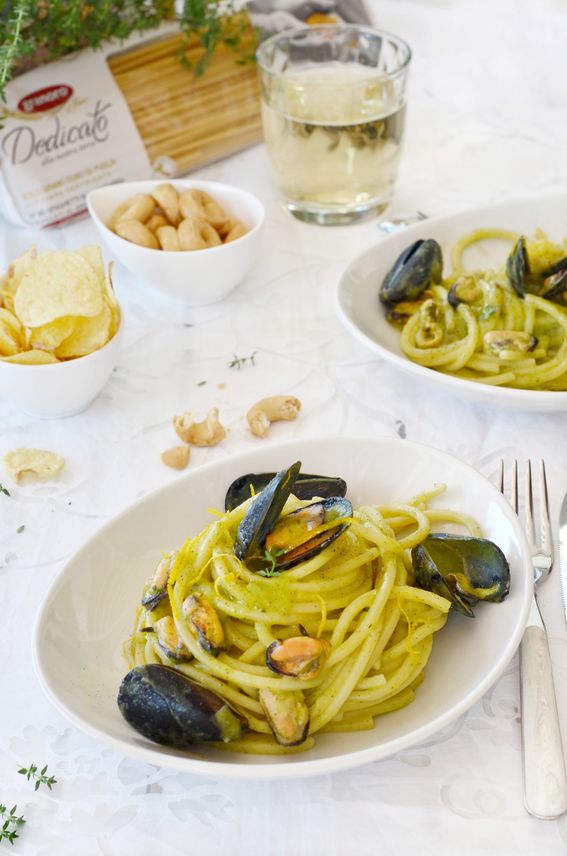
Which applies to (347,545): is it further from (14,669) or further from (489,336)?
(489,336)

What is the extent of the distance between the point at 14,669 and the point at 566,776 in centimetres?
77

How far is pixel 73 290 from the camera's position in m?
1.69

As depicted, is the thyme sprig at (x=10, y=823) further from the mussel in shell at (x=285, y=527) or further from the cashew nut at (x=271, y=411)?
the cashew nut at (x=271, y=411)

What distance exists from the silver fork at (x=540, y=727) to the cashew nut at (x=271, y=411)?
58 centimetres

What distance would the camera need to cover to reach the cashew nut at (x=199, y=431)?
5.62ft

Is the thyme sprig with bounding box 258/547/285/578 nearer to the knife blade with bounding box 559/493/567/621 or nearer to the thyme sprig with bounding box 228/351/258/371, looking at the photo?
the knife blade with bounding box 559/493/567/621

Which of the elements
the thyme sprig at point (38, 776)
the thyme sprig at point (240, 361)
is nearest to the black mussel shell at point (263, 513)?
the thyme sprig at point (38, 776)

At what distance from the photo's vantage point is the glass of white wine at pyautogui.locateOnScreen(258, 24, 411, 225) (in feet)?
7.19

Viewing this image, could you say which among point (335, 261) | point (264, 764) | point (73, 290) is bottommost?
point (335, 261)

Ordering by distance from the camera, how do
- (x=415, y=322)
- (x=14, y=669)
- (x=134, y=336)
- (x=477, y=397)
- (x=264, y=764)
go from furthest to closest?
(x=134, y=336) → (x=415, y=322) → (x=477, y=397) → (x=14, y=669) → (x=264, y=764)

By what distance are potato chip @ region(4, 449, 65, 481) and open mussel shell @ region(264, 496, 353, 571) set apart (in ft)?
1.97

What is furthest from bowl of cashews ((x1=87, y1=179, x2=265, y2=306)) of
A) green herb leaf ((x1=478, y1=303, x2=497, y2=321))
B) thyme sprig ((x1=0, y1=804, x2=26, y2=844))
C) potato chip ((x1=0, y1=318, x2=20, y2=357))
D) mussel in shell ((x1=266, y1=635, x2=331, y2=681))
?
thyme sprig ((x1=0, y1=804, x2=26, y2=844))

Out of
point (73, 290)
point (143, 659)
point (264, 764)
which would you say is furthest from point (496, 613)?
point (73, 290)

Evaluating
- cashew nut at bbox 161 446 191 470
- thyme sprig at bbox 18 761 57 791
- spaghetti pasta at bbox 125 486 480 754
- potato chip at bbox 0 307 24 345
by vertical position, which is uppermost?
potato chip at bbox 0 307 24 345
